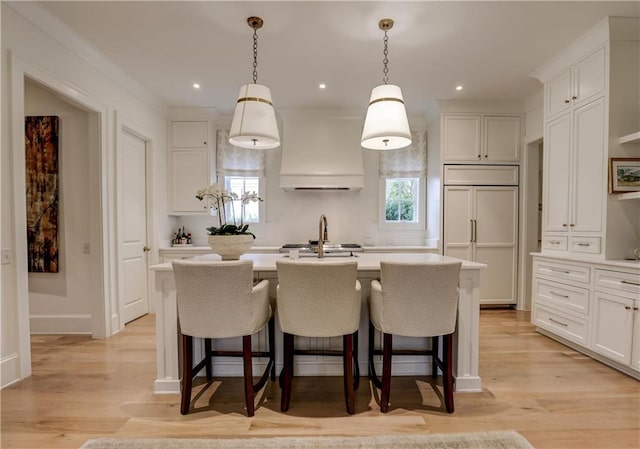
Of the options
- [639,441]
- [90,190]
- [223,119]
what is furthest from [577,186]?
[90,190]

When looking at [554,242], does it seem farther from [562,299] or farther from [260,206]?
[260,206]

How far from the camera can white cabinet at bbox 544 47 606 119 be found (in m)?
2.67

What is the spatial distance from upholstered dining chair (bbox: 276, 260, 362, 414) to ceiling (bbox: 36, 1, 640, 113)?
1.98m

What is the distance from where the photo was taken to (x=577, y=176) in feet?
9.48

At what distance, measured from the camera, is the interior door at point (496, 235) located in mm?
4188

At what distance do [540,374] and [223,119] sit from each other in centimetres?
472

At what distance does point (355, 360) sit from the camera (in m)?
2.24

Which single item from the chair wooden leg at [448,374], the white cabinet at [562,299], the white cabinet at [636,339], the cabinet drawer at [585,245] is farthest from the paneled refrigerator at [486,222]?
the chair wooden leg at [448,374]

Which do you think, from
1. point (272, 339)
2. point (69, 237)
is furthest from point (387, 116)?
point (69, 237)

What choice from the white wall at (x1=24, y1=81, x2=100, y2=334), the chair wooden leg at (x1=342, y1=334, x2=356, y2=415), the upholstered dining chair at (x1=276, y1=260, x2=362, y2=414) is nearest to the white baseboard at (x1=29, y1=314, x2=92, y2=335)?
the white wall at (x1=24, y1=81, x2=100, y2=334)

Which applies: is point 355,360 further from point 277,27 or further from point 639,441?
point 277,27

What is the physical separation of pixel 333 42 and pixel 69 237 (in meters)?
3.29

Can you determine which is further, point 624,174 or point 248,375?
point 624,174

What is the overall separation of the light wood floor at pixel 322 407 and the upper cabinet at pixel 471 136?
2.55 metres
